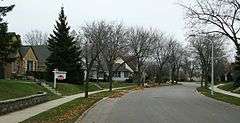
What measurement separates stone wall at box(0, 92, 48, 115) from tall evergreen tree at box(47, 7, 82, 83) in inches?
1024

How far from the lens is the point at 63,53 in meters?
58.1

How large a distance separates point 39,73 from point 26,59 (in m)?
6.20

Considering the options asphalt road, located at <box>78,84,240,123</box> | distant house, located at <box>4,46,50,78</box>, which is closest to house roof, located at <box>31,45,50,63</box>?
distant house, located at <box>4,46,50,78</box>

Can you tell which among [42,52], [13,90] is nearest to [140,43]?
[42,52]

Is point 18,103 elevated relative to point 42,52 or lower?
lower

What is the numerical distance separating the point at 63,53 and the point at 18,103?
112 ft

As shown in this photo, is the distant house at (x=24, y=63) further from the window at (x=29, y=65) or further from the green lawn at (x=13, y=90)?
the green lawn at (x=13, y=90)

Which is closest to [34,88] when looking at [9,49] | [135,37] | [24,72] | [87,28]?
[9,49]

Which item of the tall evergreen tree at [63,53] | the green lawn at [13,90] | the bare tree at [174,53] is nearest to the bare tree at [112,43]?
the tall evergreen tree at [63,53]

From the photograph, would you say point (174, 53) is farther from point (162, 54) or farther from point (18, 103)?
point (18, 103)

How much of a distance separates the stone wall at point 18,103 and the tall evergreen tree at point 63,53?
26.0 m

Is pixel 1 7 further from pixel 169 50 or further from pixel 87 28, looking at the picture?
pixel 169 50

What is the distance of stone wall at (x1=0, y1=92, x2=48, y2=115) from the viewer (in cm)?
2112

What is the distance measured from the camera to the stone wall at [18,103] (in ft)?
69.3
